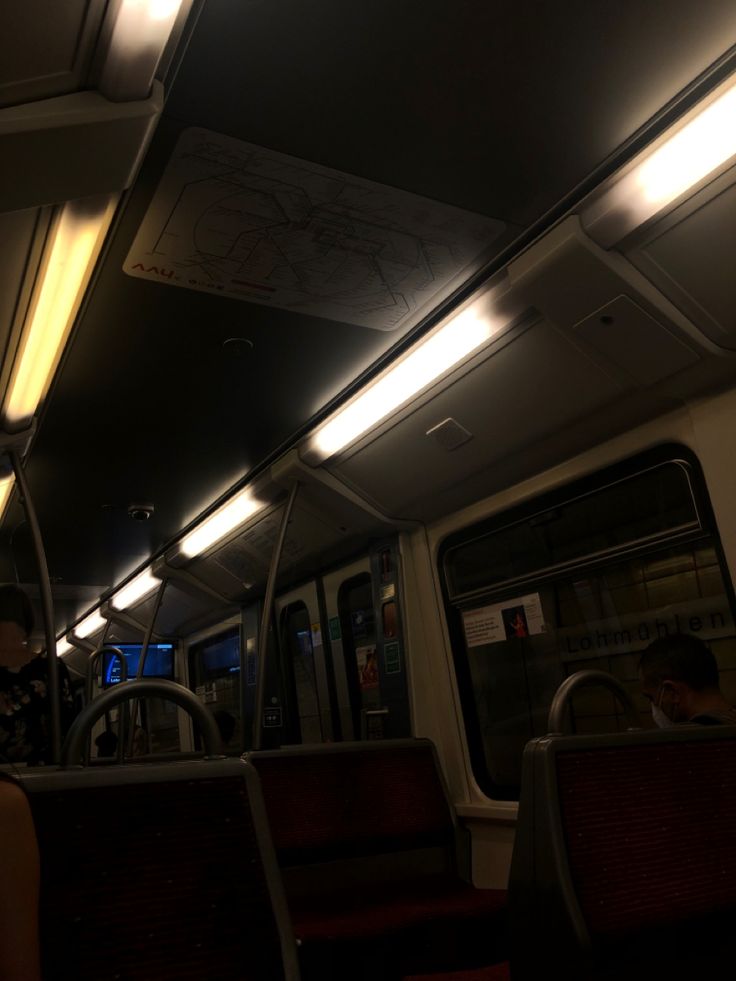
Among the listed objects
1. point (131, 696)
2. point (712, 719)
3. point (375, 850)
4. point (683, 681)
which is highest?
point (131, 696)

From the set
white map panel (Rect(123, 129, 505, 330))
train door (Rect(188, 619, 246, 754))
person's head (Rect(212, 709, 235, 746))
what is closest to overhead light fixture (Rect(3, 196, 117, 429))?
white map panel (Rect(123, 129, 505, 330))

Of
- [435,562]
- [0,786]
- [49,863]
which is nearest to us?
[0,786]

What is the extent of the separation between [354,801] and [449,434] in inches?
66.0

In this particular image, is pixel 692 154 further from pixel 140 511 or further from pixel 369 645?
pixel 140 511

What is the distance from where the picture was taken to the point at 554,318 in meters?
2.69

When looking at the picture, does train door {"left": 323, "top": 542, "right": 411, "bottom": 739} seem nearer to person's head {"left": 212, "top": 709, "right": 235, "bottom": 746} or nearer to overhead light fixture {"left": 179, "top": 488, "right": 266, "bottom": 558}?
overhead light fixture {"left": 179, "top": 488, "right": 266, "bottom": 558}

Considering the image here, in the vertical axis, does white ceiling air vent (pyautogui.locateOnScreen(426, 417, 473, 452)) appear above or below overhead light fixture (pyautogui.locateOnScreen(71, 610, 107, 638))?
below

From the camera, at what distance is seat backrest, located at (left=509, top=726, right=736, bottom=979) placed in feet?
5.14

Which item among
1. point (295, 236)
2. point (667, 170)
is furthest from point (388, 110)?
point (667, 170)

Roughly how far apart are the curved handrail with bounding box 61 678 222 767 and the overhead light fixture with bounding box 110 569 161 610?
15.6 ft

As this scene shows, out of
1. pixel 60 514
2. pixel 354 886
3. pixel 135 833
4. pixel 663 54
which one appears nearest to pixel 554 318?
pixel 663 54

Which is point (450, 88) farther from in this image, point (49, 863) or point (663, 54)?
point (49, 863)

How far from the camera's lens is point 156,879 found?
143cm

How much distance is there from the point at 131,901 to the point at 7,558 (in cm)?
488
